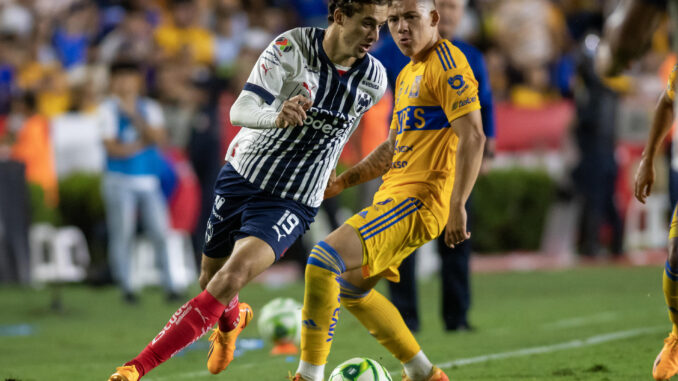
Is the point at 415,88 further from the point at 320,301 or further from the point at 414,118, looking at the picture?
the point at 320,301

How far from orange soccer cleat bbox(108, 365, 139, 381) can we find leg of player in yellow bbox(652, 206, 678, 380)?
2.67 m

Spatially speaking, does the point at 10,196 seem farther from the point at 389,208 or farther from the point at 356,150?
the point at 389,208

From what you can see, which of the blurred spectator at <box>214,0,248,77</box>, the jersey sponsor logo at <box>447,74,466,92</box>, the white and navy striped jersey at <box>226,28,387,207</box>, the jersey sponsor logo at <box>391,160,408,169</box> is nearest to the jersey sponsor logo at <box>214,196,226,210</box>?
the white and navy striped jersey at <box>226,28,387,207</box>

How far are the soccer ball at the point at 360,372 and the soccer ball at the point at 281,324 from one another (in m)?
2.12

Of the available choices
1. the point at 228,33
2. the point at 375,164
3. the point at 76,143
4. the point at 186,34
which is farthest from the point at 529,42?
the point at 375,164

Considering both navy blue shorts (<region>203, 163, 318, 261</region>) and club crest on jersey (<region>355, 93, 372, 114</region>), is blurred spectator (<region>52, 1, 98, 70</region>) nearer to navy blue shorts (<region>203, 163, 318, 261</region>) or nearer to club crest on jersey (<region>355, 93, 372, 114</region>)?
navy blue shorts (<region>203, 163, 318, 261</region>)

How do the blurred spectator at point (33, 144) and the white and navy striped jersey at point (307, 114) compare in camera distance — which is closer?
the white and navy striped jersey at point (307, 114)

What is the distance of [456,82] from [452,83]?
0.07 feet

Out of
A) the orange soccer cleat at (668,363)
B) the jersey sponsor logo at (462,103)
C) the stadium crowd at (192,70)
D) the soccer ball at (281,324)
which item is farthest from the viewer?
the stadium crowd at (192,70)

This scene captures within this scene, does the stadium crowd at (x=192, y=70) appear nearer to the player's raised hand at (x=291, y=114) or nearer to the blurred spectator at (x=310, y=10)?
the blurred spectator at (x=310, y=10)

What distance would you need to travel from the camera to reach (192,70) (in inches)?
584

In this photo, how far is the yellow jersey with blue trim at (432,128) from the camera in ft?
17.8

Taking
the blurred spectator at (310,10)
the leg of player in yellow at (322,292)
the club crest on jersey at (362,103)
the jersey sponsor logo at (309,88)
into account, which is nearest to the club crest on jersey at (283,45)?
the jersey sponsor logo at (309,88)

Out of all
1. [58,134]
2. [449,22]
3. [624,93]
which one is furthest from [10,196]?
[624,93]
